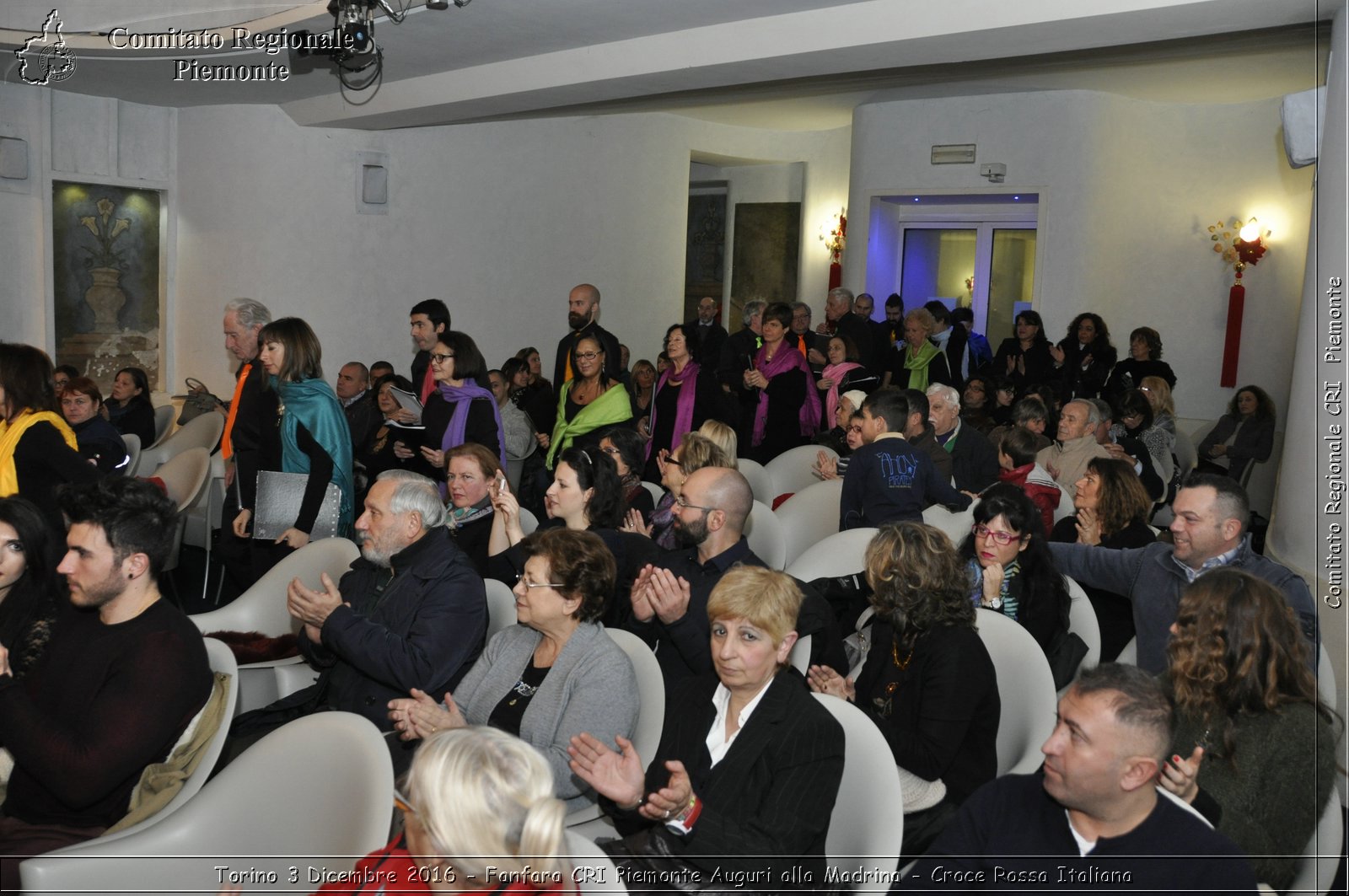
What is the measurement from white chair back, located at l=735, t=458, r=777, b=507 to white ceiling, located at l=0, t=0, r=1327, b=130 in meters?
2.23

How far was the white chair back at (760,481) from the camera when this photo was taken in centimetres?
583

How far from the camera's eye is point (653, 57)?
6.54 metres

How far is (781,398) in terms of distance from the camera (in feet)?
24.3

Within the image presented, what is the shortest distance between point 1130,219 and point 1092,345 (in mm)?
2187

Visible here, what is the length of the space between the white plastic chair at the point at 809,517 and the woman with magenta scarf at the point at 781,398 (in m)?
2.10

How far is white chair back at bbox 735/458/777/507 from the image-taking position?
5.83 metres

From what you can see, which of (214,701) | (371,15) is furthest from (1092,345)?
(214,701)

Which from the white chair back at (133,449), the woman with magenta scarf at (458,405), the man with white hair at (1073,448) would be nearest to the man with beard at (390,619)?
the woman with magenta scarf at (458,405)

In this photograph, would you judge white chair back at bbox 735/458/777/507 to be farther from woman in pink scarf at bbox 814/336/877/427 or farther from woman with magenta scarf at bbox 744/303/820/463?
woman in pink scarf at bbox 814/336/877/427

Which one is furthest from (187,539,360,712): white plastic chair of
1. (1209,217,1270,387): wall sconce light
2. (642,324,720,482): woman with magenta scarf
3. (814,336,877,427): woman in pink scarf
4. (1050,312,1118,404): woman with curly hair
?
(1209,217,1270,387): wall sconce light

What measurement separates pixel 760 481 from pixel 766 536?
1221 millimetres

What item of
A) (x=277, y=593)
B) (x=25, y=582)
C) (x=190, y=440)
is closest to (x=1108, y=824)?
(x=25, y=582)

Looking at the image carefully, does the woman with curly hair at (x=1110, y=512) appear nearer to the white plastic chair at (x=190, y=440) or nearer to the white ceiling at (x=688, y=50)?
the white ceiling at (x=688, y=50)

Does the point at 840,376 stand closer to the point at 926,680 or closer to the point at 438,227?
the point at 438,227
